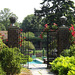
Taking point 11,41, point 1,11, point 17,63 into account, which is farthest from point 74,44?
point 1,11

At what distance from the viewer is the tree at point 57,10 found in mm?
26577

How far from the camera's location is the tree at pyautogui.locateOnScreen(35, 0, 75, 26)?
2658 cm

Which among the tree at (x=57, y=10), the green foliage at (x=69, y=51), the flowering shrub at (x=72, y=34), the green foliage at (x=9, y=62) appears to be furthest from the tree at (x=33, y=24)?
the green foliage at (x=9, y=62)

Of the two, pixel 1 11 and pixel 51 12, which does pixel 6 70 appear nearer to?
pixel 51 12

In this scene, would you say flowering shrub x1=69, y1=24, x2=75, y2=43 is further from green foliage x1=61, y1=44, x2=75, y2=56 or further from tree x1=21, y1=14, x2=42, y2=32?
tree x1=21, y1=14, x2=42, y2=32

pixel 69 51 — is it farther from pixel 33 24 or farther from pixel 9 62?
pixel 33 24

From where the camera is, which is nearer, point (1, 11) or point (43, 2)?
point (43, 2)

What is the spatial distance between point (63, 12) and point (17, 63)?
2123 cm

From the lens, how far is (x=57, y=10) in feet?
90.7

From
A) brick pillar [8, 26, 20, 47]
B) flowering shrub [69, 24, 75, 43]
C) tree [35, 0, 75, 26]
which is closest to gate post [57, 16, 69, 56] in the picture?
flowering shrub [69, 24, 75, 43]

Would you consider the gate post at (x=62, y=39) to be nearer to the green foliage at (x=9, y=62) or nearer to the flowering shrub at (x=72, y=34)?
the flowering shrub at (x=72, y=34)

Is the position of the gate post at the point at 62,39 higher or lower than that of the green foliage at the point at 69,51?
higher

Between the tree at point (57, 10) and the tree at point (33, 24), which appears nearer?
the tree at point (57, 10)

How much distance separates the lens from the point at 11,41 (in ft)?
33.7
